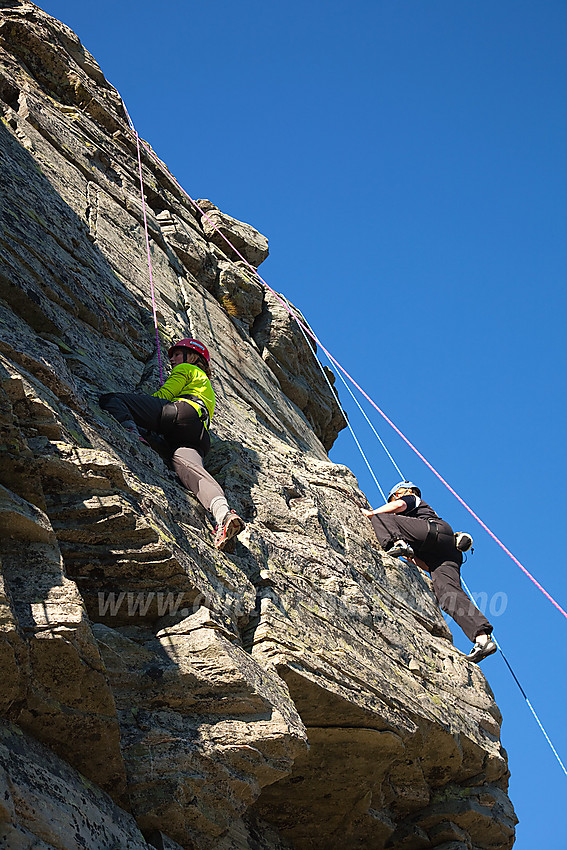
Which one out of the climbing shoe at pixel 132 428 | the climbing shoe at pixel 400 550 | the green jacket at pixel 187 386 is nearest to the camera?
the climbing shoe at pixel 132 428

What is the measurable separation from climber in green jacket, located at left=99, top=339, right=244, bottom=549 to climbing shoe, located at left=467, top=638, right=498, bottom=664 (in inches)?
181

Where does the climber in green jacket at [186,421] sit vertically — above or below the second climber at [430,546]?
below

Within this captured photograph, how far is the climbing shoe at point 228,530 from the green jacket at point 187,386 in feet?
7.00

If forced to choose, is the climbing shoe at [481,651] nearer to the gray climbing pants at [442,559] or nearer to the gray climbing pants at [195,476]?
the gray climbing pants at [442,559]

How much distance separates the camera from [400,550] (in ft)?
41.2

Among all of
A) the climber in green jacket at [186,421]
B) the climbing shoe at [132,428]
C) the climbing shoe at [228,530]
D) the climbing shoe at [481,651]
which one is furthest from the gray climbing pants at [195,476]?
the climbing shoe at [481,651]

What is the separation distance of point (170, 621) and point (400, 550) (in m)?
5.91

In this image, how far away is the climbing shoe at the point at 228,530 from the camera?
337 inches

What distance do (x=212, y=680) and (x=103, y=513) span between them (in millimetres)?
1539

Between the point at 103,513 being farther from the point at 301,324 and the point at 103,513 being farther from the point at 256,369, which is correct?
the point at 301,324

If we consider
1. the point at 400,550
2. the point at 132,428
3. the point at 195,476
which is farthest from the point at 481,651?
the point at 132,428

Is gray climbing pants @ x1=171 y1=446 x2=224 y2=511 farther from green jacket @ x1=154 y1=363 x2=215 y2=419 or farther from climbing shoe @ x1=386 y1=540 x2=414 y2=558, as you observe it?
climbing shoe @ x1=386 y1=540 x2=414 y2=558

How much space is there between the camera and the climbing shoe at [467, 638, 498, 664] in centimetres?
1188

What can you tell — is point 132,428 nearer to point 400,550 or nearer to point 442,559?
point 400,550
